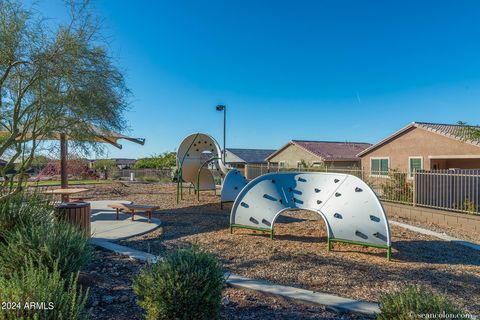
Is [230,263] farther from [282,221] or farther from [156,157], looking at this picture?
[156,157]

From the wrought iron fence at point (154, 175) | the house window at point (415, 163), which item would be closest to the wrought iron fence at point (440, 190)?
the house window at point (415, 163)

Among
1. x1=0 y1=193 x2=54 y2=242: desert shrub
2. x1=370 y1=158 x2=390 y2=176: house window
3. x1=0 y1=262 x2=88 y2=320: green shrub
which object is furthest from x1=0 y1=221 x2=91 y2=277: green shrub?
x1=370 y1=158 x2=390 y2=176: house window

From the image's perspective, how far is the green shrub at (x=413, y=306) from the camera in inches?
98.8

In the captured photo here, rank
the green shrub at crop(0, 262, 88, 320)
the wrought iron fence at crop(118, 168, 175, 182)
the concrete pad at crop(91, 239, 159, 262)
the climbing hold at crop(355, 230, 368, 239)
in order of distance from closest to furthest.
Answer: the green shrub at crop(0, 262, 88, 320)
the concrete pad at crop(91, 239, 159, 262)
the climbing hold at crop(355, 230, 368, 239)
the wrought iron fence at crop(118, 168, 175, 182)

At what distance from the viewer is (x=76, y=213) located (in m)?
6.80

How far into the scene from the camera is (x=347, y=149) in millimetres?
36156

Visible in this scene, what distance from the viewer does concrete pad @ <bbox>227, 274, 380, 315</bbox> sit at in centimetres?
378

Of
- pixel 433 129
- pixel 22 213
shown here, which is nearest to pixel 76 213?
pixel 22 213

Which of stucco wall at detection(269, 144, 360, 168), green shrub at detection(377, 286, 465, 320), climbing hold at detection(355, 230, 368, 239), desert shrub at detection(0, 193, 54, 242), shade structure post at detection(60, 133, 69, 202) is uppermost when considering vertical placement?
stucco wall at detection(269, 144, 360, 168)

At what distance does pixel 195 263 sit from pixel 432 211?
11111 mm

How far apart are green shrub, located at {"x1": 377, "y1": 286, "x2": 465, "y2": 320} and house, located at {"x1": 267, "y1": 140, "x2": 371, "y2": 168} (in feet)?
90.4

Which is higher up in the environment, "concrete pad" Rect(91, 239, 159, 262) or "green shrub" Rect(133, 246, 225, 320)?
"green shrub" Rect(133, 246, 225, 320)

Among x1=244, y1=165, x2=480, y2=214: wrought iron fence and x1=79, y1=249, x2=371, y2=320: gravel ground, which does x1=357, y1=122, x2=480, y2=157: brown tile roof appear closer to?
x1=244, y1=165, x2=480, y2=214: wrought iron fence

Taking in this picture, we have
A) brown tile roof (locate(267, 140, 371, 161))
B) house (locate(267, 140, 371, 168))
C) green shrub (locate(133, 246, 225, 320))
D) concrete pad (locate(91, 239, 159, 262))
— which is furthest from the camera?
brown tile roof (locate(267, 140, 371, 161))
